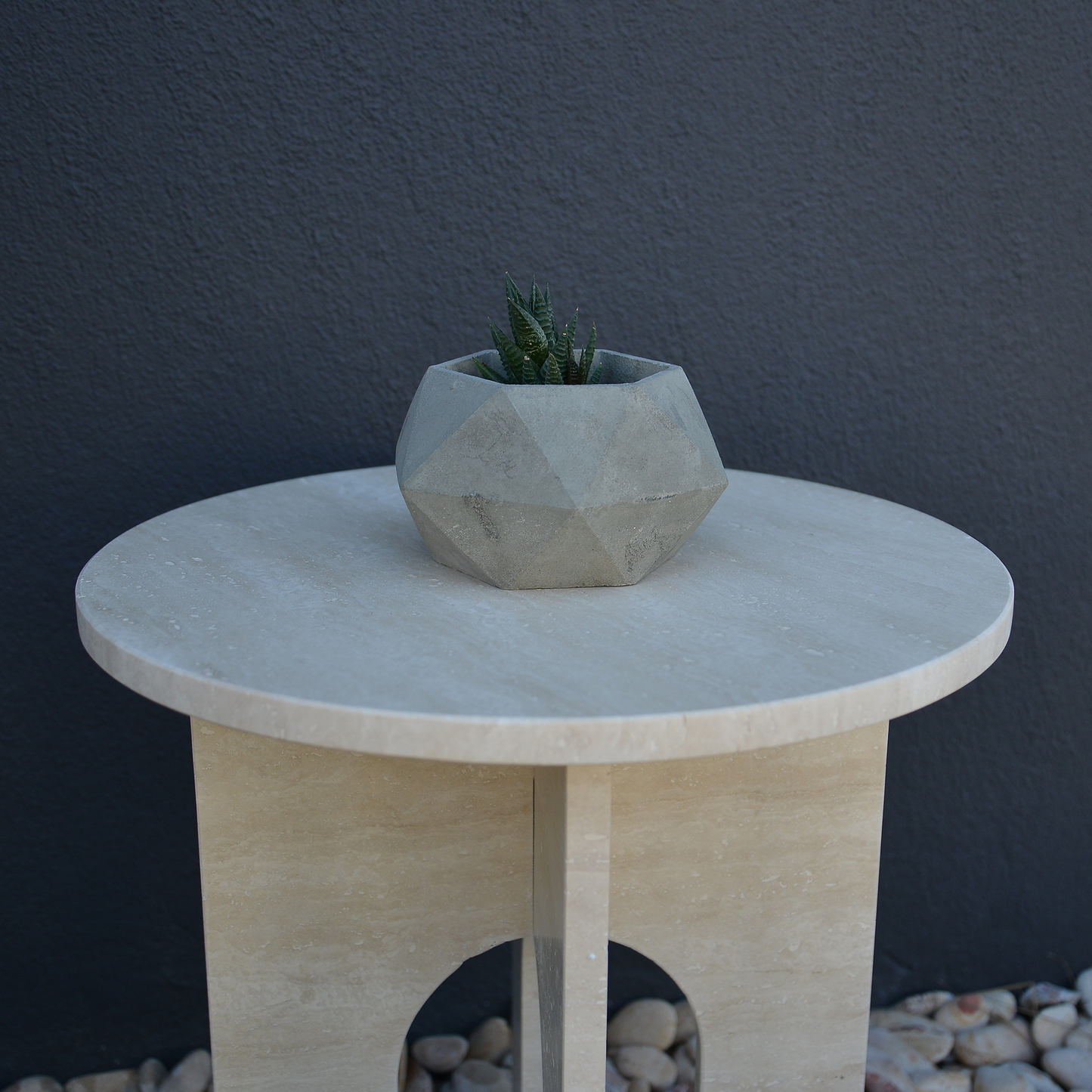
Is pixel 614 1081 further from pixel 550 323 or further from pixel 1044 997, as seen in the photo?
pixel 550 323

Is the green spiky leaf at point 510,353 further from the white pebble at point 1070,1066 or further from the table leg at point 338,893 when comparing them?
the white pebble at point 1070,1066

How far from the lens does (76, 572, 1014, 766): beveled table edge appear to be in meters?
0.76

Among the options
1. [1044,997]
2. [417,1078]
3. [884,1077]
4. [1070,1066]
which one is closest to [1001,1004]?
[1044,997]

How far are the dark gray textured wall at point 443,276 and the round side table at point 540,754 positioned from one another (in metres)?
0.31

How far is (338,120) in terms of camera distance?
59.7 inches

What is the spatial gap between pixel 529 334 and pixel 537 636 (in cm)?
32

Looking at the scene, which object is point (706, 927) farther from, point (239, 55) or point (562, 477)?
point (239, 55)

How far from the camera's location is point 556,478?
0.98 metres

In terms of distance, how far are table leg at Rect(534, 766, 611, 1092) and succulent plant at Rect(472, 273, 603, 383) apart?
38cm

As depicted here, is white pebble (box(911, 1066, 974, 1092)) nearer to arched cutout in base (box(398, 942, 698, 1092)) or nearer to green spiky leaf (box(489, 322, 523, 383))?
arched cutout in base (box(398, 942, 698, 1092))

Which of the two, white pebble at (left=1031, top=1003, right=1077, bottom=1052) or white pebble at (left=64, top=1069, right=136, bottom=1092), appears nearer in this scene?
white pebble at (left=64, top=1069, right=136, bottom=1092)

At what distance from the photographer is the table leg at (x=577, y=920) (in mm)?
938

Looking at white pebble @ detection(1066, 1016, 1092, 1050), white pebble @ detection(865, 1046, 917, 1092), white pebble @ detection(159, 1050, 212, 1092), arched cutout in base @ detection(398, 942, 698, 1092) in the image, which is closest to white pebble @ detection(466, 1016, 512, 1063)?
arched cutout in base @ detection(398, 942, 698, 1092)

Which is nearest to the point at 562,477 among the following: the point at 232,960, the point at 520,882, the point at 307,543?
the point at 307,543
